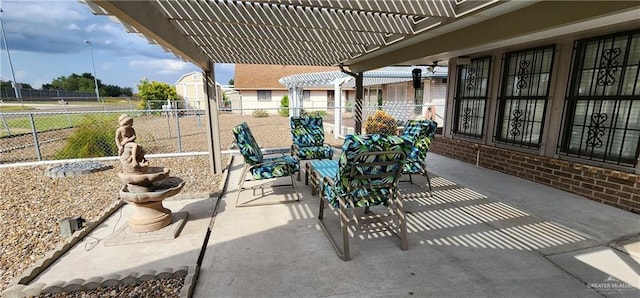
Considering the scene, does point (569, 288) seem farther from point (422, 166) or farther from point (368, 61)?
point (368, 61)

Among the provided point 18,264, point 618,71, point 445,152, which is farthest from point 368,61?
point 18,264

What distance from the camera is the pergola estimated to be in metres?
2.36

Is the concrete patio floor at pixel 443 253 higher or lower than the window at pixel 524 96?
lower

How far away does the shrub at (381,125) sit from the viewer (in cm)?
866

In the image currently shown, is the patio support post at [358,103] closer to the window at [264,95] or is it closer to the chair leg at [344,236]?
the chair leg at [344,236]

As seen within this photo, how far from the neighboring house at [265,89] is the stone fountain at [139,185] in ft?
55.5

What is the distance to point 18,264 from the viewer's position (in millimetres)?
2438

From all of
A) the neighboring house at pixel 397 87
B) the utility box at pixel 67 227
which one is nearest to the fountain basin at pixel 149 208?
the utility box at pixel 67 227

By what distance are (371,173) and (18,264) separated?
3203mm

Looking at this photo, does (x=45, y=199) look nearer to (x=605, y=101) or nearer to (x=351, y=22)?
(x=351, y=22)

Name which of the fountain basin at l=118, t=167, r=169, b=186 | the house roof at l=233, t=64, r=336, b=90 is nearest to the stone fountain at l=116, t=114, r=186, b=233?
the fountain basin at l=118, t=167, r=169, b=186

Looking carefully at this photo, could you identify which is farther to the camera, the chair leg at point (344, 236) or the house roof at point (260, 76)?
the house roof at point (260, 76)

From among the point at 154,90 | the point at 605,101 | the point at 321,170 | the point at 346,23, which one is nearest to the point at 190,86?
the point at 154,90

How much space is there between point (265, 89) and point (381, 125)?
13.3 m
